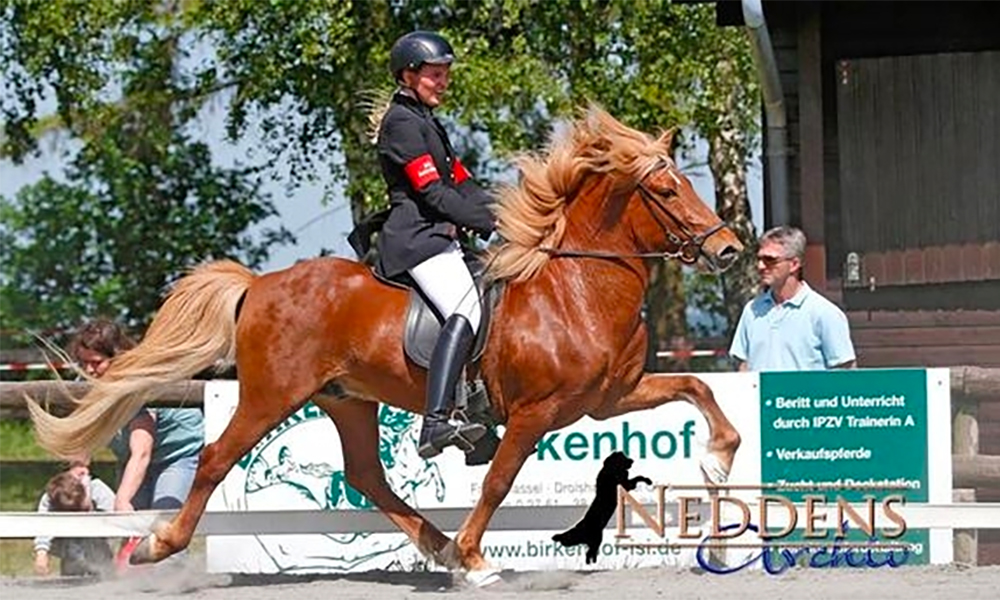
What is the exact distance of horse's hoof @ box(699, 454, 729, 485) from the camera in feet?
33.7

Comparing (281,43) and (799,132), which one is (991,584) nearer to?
(799,132)

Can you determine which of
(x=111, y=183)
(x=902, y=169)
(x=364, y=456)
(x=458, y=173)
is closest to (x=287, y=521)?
(x=364, y=456)

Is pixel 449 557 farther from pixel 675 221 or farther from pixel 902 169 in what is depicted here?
pixel 902 169

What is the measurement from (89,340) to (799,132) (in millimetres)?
5178

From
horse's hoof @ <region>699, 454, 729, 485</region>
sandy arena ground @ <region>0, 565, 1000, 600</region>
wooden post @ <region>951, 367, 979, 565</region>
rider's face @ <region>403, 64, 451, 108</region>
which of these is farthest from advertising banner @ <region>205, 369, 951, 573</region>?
rider's face @ <region>403, 64, 451, 108</region>

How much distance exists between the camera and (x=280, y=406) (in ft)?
33.6

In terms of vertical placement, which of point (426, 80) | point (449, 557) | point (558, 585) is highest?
point (426, 80)

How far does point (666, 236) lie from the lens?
10141mm

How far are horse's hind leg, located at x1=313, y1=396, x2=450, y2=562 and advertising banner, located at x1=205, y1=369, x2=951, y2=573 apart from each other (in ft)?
1.87

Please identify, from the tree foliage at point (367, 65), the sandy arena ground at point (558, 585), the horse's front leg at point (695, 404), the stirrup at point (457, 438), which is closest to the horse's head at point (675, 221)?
the horse's front leg at point (695, 404)

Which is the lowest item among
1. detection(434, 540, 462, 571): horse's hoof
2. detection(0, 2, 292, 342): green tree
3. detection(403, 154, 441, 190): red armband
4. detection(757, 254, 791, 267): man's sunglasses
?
detection(434, 540, 462, 571): horse's hoof

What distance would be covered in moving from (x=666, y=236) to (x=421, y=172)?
1149 millimetres

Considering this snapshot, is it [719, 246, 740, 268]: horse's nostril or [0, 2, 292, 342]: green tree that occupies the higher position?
[0, 2, 292, 342]: green tree

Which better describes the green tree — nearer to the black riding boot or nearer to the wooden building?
the wooden building
